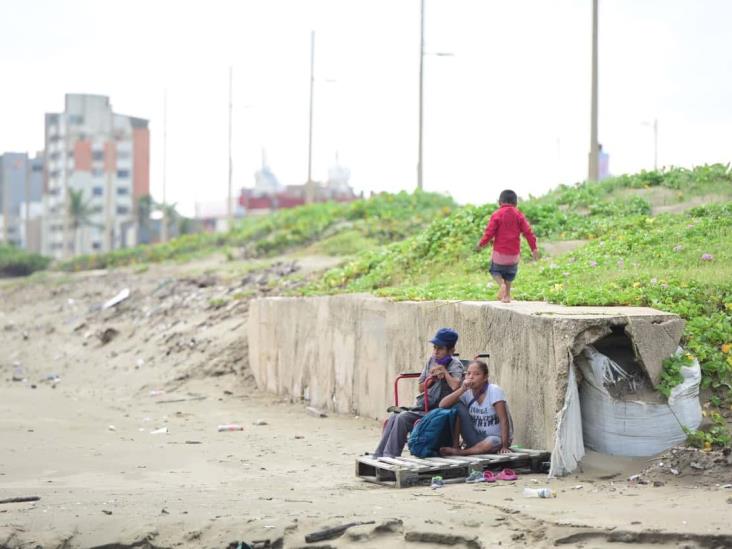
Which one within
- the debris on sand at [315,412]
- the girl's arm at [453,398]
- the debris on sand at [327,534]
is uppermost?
the girl's arm at [453,398]

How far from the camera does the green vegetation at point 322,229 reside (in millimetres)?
27094

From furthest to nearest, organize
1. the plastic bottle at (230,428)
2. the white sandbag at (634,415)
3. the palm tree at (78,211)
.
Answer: the palm tree at (78,211), the plastic bottle at (230,428), the white sandbag at (634,415)

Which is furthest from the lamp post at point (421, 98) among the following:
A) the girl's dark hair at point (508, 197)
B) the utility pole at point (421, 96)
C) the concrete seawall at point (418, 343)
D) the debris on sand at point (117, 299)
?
the girl's dark hair at point (508, 197)

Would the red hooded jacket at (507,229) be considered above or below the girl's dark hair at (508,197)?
below

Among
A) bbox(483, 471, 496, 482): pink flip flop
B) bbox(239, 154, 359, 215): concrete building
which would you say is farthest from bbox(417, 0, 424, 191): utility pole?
bbox(239, 154, 359, 215): concrete building

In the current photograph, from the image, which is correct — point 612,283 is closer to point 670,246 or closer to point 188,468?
point 670,246

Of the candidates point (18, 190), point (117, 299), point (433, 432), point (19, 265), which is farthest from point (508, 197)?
point (18, 190)

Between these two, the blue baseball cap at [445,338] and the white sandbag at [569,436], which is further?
the blue baseball cap at [445,338]

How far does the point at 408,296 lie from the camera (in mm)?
13211

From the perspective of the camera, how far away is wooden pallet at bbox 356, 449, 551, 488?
8797 millimetres

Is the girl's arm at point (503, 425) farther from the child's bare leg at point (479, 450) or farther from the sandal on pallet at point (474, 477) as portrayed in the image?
the sandal on pallet at point (474, 477)

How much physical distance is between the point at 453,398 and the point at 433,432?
33 centimetres

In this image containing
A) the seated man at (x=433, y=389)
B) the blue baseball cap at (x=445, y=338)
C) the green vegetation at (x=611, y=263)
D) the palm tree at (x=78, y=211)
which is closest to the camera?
the seated man at (x=433, y=389)

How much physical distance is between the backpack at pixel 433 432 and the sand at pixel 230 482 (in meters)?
0.55
